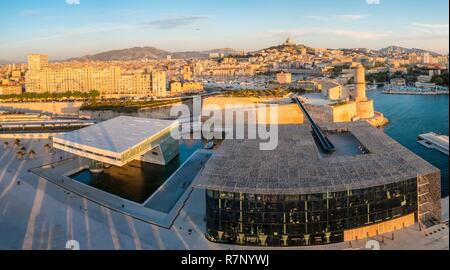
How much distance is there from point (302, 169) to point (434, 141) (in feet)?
25.4

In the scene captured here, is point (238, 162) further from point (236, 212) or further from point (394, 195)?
point (394, 195)

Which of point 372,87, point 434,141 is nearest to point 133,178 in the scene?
point 434,141

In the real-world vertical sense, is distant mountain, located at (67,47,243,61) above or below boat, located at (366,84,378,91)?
above

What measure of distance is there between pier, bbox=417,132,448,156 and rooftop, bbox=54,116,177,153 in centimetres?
683

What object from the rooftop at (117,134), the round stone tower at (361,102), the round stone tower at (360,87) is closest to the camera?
the rooftop at (117,134)

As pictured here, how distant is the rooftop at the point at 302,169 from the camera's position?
5176mm

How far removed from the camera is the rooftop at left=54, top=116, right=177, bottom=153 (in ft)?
27.3

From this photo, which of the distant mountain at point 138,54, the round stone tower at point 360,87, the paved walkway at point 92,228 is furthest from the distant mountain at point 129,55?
the paved walkway at point 92,228

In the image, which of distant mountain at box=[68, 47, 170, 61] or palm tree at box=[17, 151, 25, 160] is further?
distant mountain at box=[68, 47, 170, 61]

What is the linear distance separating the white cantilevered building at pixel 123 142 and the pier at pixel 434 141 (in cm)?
678

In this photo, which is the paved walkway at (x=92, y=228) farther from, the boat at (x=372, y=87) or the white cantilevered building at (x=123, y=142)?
the boat at (x=372, y=87)

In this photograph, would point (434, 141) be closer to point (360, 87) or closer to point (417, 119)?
point (417, 119)

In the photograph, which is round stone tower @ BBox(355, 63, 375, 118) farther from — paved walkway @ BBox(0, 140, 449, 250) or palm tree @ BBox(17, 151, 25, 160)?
palm tree @ BBox(17, 151, 25, 160)

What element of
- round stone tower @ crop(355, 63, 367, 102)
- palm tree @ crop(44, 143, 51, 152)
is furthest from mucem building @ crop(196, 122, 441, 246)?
round stone tower @ crop(355, 63, 367, 102)
